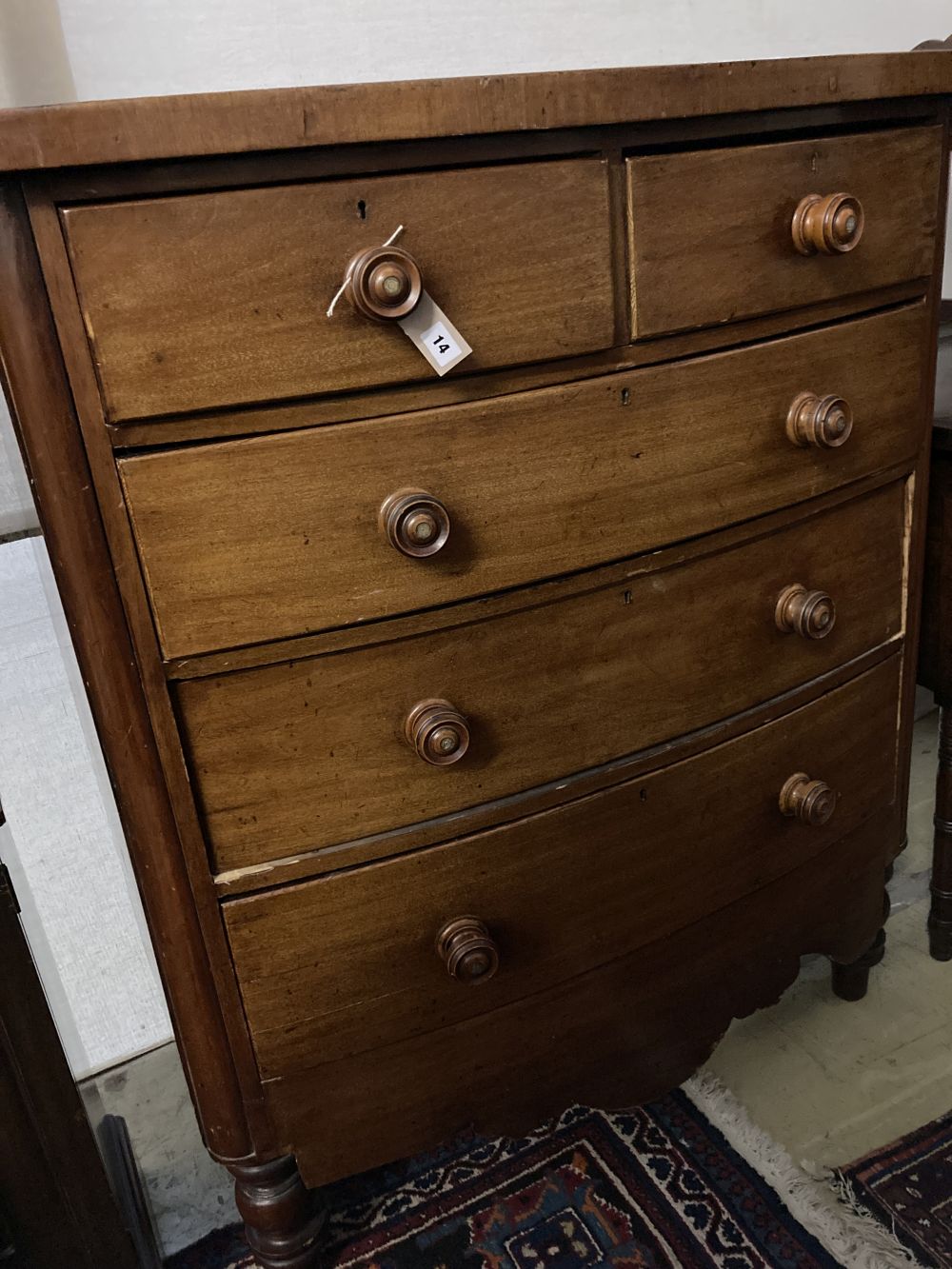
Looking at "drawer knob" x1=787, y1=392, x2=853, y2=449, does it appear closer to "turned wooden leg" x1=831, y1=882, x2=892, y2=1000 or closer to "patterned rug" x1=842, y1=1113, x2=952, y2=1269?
"turned wooden leg" x1=831, y1=882, x2=892, y2=1000

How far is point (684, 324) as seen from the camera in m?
0.83

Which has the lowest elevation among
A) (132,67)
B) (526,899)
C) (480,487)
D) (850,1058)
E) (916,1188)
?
(916,1188)

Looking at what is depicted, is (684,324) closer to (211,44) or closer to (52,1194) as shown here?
(211,44)

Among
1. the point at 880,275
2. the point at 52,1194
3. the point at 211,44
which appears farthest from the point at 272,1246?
the point at 211,44

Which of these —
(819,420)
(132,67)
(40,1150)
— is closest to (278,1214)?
(40,1150)

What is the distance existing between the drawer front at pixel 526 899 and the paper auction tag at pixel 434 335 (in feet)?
1.33

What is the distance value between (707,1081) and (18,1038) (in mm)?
821

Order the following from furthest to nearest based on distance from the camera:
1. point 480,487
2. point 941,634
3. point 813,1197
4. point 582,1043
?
point 941,634
point 813,1197
point 582,1043
point 480,487

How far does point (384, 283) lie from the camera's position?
684 mm

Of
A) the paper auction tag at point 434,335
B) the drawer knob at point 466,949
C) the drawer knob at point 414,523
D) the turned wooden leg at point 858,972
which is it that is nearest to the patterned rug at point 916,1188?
the turned wooden leg at point 858,972

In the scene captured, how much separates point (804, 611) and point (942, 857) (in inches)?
26.1

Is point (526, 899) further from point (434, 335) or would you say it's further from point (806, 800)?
point (434, 335)

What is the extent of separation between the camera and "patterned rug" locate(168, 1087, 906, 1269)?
3.58 feet

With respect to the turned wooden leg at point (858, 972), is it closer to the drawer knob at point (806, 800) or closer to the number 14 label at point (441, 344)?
the drawer knob at point (806, 800)
